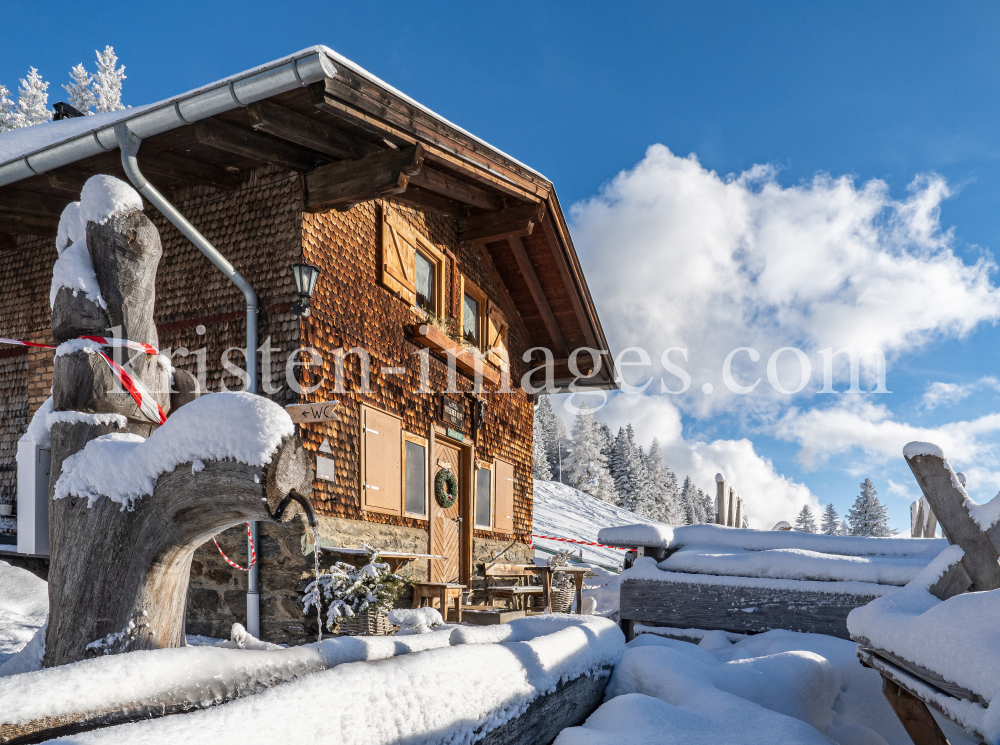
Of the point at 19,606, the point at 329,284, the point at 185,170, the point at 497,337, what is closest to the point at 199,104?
the point at 185,170

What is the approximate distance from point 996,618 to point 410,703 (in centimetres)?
108

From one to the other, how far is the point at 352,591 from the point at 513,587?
4321 mm

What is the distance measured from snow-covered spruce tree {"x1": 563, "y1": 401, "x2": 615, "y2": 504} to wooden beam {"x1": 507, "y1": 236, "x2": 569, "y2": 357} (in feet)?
95.1

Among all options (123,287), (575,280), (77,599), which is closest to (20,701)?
(77,599)

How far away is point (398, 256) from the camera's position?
8422mm

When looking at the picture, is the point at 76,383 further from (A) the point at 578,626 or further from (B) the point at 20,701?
(A) the point at 578,626

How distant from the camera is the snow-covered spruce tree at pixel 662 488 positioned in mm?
47500

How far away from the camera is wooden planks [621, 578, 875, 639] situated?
3756mm

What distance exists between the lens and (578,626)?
244 cm

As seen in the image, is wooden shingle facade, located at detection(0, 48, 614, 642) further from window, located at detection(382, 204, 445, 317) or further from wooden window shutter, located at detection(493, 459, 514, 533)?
wooden window shutter, located at detection(493, 459, 514, 533)

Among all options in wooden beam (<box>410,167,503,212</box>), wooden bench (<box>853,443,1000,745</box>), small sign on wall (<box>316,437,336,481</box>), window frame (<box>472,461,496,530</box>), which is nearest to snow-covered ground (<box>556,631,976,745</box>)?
wooden bench (<box>853,443,1000,745</box>)

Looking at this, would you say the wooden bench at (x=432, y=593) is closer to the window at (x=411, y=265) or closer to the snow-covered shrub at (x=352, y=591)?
the snow-covered shrub at (x=352, y=591)

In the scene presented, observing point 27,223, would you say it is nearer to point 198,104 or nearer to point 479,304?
point 198,104

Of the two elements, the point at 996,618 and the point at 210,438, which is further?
the point at 210,438
